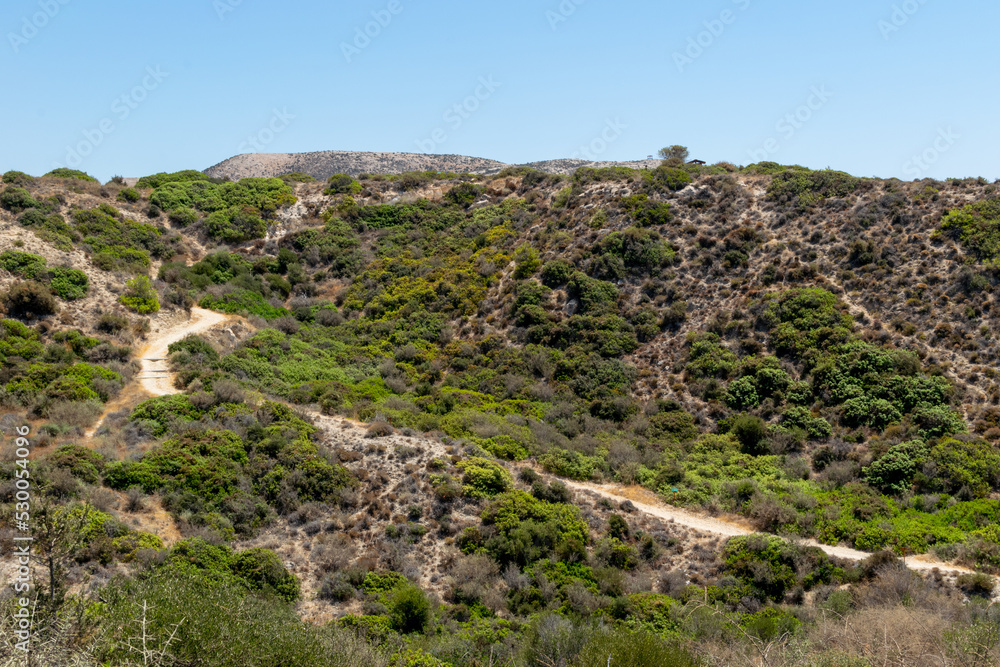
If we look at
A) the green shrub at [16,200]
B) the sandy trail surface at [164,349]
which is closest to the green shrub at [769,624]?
the sandy trail surface at [164,349]

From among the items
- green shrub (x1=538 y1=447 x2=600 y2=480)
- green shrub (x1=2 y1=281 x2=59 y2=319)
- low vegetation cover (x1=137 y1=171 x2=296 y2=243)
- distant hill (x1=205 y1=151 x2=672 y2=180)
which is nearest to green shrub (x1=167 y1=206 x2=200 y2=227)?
low vegetation cover (x1=137 y1=171 x2=296 y2=243)

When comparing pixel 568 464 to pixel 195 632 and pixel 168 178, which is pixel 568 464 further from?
pixel 168 178

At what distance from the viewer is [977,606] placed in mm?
15367

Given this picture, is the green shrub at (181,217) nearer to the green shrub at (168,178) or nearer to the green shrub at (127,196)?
the green shrub at (127,196)

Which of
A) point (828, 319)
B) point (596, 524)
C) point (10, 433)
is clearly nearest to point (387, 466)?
point (596, 524)

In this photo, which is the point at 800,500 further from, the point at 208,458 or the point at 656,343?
the point at 208,458

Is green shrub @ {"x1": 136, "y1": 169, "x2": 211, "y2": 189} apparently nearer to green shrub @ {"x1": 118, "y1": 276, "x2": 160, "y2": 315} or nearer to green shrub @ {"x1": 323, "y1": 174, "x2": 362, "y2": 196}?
green shrub @ {"x1": 323, "y1": 174, "x2": 362, "y2": 196}

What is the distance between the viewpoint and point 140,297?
33.9 metres

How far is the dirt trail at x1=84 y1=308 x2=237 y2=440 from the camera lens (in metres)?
25.9

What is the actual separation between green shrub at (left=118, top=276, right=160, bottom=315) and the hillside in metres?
0.19

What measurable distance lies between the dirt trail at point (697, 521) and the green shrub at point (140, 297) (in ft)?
76.4

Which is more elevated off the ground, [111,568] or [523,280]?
[523,280]

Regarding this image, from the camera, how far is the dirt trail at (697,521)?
18406 mm

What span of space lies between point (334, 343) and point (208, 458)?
620 inches
